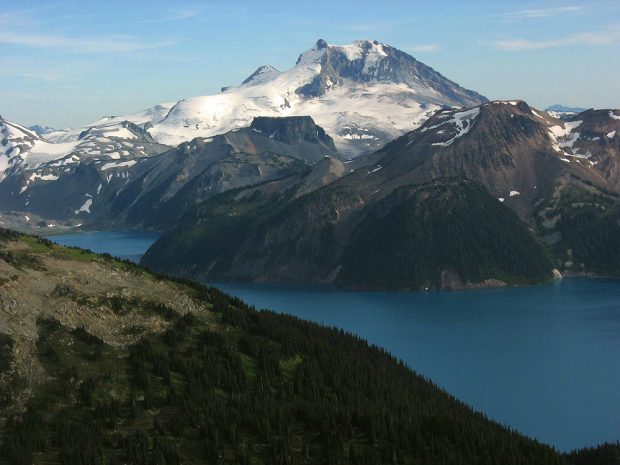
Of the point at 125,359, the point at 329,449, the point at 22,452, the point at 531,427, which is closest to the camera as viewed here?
the point at 22,452

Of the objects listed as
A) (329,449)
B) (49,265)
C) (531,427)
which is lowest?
(531,427)

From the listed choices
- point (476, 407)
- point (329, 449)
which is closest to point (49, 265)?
point (329, 449)

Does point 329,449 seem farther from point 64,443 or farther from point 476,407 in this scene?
point 476,407

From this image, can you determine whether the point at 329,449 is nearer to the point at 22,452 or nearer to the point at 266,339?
the point at 22,452

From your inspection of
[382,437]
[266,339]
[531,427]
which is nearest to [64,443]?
[382,437]

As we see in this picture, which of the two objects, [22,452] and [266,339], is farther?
[266,339]

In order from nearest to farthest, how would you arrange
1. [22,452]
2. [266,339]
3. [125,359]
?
[22,452] → [125,359] → [266,339]

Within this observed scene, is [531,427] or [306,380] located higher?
[306,380]
